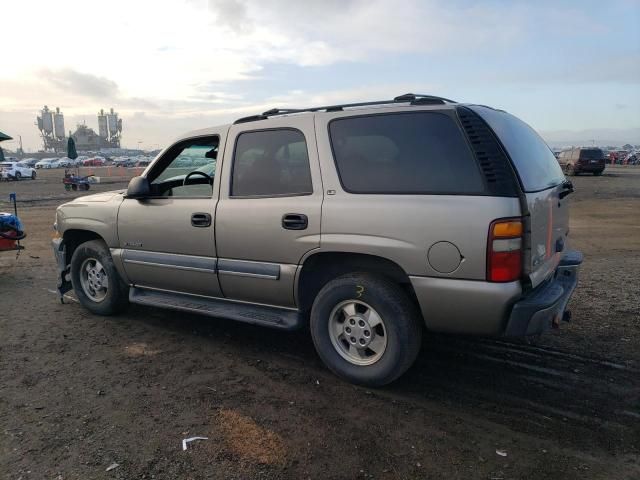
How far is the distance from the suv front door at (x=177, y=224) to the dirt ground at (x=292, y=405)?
601mm

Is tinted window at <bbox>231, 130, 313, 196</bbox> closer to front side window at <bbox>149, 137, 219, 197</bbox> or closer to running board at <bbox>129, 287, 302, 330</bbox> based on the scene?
front side window at <bbox>149, 137, 219, 197</bbox>

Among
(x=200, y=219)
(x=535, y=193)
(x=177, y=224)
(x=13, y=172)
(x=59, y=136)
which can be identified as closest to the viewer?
(x=535, y=193)

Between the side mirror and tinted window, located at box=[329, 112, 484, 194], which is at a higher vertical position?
tinted window, located at box=[329, 112, 484, 194]

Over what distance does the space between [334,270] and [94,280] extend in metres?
2.86

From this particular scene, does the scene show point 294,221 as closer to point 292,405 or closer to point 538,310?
point 292,405

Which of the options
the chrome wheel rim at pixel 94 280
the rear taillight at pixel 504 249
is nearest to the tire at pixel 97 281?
the chrome wheel rim at pixel 94 280

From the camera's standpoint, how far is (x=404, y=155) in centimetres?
344

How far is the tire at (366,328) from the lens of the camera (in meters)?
3.42

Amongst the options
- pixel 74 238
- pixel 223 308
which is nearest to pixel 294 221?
pixel 223 308

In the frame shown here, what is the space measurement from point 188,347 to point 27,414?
4.56ft

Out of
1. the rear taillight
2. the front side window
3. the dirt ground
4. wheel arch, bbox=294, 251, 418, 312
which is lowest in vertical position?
the dirt ground

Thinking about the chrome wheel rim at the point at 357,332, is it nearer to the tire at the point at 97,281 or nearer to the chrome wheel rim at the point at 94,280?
the tire at the point at 97,281

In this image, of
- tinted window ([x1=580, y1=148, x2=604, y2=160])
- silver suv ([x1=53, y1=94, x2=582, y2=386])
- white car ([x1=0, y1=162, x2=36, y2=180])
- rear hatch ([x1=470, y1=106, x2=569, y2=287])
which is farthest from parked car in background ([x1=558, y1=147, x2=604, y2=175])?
white car ([x1=0, y1=162, x2=36, y2=180])

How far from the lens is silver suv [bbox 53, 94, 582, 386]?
10.3 ft
